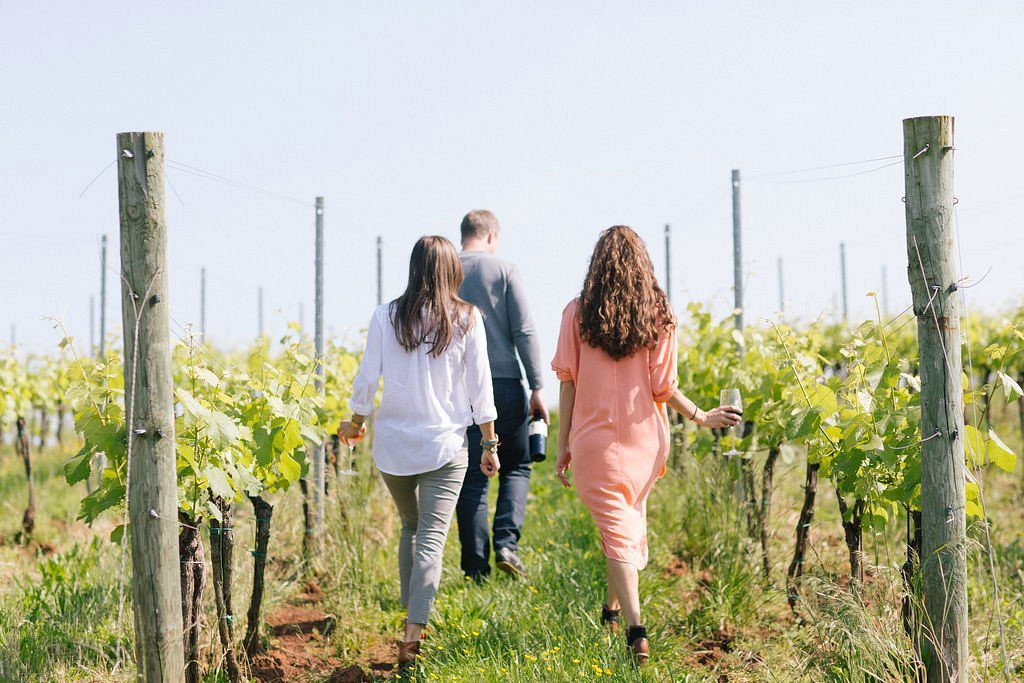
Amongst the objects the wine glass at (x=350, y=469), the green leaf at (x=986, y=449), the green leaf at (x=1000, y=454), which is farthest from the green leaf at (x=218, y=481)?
the green leaf at (x=1000, y=454)

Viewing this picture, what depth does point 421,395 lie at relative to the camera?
3.96 meters

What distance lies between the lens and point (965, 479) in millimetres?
3547

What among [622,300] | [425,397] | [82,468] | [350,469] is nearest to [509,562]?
[350,469]

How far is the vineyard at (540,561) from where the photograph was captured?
359 cm

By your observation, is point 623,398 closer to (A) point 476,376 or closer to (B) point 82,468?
(A) point 476,376

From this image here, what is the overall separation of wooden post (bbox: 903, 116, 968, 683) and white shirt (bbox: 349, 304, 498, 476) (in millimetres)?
1724

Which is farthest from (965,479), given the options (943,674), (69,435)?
(69,435)

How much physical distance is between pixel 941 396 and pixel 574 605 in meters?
1.88

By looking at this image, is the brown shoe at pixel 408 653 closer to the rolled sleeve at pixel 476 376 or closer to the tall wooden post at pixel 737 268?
the rolled sleeve at pixel 476 376

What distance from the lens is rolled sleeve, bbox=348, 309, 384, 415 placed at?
4008 mm

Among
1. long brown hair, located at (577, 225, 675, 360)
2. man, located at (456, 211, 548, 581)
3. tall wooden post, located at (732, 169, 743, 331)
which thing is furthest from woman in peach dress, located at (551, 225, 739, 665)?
tall wooden post, located at (732, 169, 743, 331)

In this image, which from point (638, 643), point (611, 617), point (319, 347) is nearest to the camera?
point (638, 643)

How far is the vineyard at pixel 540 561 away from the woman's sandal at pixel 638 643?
77 millimetres

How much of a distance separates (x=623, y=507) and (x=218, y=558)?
1.68 metres
